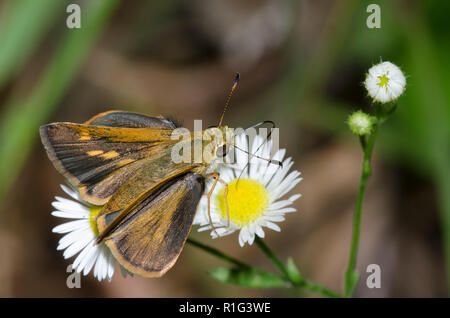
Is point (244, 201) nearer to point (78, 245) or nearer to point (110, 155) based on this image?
point (110, 155)

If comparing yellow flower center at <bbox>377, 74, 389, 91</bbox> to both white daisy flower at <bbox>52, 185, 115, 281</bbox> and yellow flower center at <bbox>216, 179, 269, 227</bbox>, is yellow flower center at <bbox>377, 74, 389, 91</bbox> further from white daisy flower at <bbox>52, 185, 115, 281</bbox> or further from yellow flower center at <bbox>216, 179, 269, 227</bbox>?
white daisy flower at <bbox>52, 185, 115, 281</bbox>

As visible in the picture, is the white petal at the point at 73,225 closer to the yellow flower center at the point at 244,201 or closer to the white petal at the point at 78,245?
the white petal at the point at 78,245

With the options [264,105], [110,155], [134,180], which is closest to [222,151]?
[134,180]

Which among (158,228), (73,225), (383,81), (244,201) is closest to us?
(158,228)

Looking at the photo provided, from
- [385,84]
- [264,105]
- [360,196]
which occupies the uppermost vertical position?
[264,105]

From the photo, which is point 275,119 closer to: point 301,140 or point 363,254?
point 301,140
